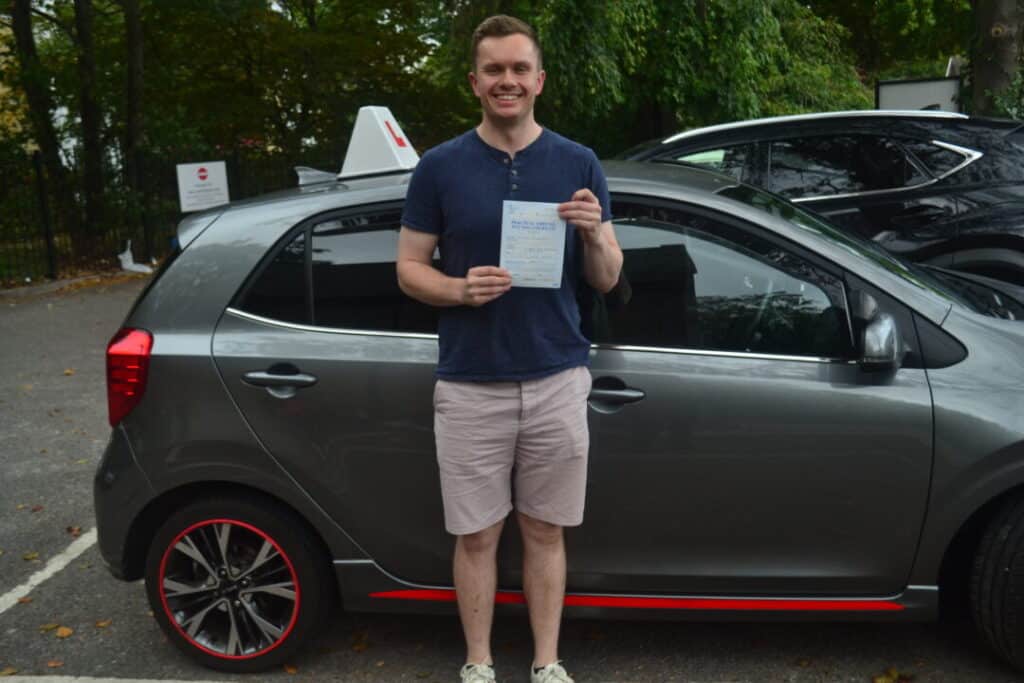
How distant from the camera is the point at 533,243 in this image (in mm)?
3045

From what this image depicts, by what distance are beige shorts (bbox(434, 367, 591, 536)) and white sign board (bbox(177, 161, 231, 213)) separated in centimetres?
1294

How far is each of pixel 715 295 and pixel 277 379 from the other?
1.36 m

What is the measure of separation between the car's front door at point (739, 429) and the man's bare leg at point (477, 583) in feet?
0.91

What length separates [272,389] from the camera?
3.57 m

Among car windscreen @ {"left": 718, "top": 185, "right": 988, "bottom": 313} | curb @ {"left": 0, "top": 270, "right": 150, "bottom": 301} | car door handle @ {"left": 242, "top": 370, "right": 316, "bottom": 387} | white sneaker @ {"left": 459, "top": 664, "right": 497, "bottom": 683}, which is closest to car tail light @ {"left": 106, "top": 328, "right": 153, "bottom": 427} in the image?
car door handle @ {"left": 242, "top": 370, "right": 316, "bottom": 387}

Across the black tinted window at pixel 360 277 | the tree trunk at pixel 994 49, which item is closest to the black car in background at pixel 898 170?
the black tinted window at pixel 360 277

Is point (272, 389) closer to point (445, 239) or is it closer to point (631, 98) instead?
point (445, 239)

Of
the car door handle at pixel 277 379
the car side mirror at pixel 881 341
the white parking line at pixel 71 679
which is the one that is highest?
the car side mirror at pixel 881 341

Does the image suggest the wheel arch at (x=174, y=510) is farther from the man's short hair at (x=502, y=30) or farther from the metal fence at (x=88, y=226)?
the metal fence at (x=88, y=226)

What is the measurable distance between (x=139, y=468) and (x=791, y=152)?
4.88 meters

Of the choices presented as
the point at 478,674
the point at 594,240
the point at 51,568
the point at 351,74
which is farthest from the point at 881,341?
the point at 351,74

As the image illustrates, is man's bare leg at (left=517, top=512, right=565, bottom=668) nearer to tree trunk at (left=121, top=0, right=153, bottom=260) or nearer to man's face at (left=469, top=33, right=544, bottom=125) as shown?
man's face at (left=469, top=33, right=544, bottom=125)

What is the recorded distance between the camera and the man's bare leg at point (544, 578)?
3387 mm

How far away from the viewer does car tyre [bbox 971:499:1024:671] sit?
3.32 metres
